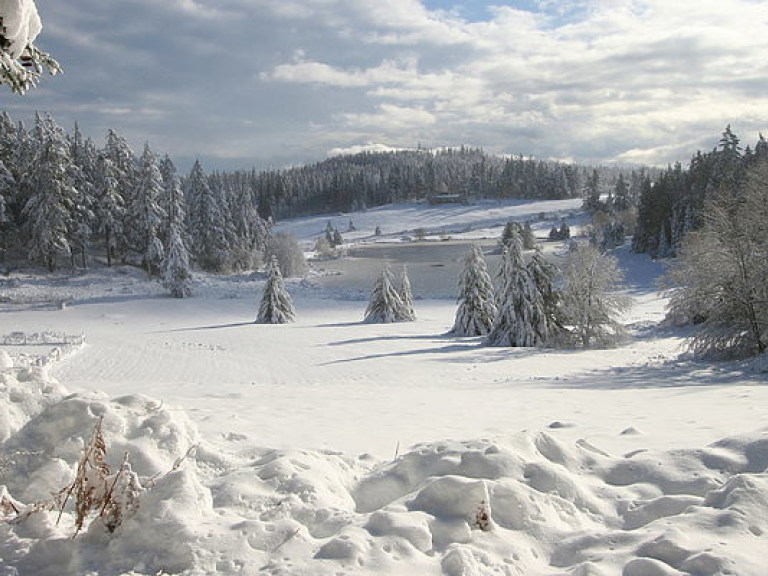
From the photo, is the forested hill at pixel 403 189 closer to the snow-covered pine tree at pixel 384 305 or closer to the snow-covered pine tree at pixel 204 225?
the snow-covered pine tree at pixel 204 225

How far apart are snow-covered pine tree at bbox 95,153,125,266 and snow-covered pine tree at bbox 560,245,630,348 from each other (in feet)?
148

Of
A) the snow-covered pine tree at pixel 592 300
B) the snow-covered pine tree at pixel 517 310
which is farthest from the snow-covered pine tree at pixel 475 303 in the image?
the snow-covered pine tree at pixel 592 300

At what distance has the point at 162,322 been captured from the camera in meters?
42.5

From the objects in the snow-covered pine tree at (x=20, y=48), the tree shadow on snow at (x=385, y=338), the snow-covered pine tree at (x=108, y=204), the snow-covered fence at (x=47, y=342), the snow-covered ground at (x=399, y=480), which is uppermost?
the snow-covered pine tree at (x=108, y=204)

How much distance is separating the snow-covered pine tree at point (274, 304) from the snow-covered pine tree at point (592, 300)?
19.8 meters

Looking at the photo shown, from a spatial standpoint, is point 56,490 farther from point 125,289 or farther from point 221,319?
point 125,289

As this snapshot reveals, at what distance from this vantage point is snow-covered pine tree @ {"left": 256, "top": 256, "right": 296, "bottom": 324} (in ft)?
135

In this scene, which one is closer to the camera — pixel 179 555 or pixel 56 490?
pixel 179 555

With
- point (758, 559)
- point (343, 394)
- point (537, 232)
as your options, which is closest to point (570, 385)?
point (343, 394)

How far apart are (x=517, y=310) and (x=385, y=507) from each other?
27.5 metres

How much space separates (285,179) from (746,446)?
201372 millimetres

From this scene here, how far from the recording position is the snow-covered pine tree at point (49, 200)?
170 ft

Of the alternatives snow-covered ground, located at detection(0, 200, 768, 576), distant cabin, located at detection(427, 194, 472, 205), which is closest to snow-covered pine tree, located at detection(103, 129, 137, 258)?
snow-covered ground, located at detection(0, 200, 768, 576)

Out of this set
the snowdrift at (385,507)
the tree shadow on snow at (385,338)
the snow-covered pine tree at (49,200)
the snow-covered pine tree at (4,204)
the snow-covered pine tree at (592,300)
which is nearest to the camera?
the snowdrift at (385,507)
